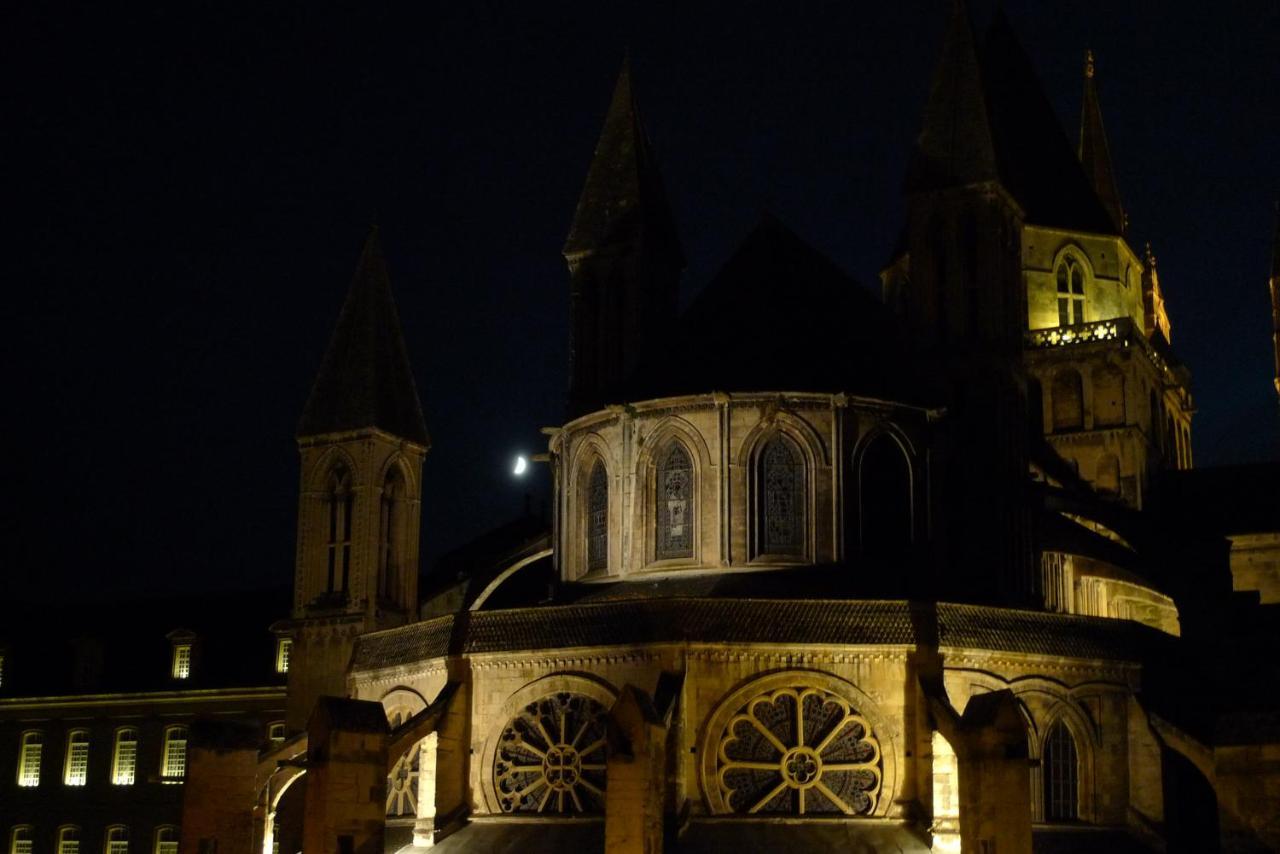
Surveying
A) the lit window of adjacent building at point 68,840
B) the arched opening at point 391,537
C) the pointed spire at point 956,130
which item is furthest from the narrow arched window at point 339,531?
the lit window of adjacent building at point 68,840

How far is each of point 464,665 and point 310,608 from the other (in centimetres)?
1236

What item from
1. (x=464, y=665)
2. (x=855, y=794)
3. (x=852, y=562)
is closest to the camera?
(x=855, y=794)

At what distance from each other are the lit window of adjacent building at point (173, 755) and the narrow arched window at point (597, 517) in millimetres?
26099

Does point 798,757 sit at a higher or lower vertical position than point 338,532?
lower

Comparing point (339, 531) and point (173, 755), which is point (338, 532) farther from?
point (173, 755)

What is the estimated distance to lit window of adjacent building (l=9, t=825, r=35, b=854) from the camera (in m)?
67.2

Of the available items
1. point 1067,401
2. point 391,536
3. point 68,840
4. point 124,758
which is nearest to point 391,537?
point 391,536

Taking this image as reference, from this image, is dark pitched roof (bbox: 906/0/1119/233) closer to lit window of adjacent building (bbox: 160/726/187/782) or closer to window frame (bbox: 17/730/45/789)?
lit window of adjacent building (bbox: 160/726/187/782)

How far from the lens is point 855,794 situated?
3534 centimetres

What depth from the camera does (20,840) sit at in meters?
67.4

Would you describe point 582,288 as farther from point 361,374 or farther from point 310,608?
point 310,608

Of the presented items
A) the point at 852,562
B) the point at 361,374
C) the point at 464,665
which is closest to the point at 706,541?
the point at 852,562

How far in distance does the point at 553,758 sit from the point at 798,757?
15.4ft

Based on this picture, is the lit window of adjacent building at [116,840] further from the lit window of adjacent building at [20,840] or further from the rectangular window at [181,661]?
the rectangular window at [181,661]
